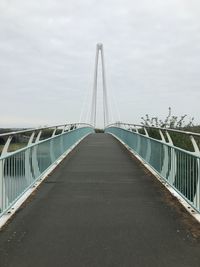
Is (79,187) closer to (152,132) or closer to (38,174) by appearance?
(38,174)

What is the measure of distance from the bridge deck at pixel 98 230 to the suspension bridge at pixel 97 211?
0.03ft

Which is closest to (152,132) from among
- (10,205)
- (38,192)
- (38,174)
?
(38,174)

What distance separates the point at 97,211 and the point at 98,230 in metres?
1.08

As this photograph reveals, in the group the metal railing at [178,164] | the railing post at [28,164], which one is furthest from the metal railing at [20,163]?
the metal railing at [178,164]

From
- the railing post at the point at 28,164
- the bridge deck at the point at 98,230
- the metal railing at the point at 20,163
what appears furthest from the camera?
the railing post at the point at 28,164

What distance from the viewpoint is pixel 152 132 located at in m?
17.8

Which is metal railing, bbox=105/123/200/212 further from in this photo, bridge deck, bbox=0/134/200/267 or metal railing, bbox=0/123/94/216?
metal railing, bbox=0/123/94/216

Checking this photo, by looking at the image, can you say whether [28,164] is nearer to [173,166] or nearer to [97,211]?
[97,211]

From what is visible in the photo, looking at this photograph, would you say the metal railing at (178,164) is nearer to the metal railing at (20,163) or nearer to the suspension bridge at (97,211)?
the suspension bridge at (97,211)

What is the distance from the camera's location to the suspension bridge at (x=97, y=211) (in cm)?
460

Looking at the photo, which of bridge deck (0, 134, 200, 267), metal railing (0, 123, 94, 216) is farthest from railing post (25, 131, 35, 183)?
bridge deck (0, 134, 200, 267)

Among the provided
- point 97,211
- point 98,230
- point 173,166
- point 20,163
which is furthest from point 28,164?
point 98,230

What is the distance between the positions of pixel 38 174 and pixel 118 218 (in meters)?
3.96

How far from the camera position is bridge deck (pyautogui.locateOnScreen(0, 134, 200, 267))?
448cm
